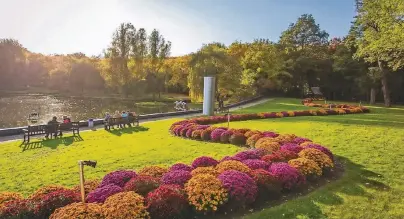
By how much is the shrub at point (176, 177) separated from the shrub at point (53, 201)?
7.47 feet

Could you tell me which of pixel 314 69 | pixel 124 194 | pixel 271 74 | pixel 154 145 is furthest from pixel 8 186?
pixel 314 69

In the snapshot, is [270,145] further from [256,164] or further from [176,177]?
[176,177]

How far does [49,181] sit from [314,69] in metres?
56.8

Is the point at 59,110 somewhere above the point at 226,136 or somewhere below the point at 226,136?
below

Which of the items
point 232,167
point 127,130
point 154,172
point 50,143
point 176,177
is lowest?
point 50,143

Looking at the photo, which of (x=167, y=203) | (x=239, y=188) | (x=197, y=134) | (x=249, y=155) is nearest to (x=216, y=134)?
(x=197, y=134)

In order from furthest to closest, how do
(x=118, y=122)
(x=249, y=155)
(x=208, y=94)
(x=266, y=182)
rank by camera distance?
1. (x=208, y=94)
2. (x=118, y=122)
3. (x=249, y=155)
4. (x=266, y=182)

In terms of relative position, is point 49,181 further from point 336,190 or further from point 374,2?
point 374,2

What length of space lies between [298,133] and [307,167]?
9747mm

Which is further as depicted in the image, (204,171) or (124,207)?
(204,171)

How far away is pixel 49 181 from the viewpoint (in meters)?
11.1

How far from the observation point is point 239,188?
8.28 meters

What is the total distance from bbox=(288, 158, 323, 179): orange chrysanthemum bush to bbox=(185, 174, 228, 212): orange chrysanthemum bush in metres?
3.40

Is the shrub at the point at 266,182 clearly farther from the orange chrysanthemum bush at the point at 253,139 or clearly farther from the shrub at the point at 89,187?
the orange chrysanthemum bush at the point at 253,139
